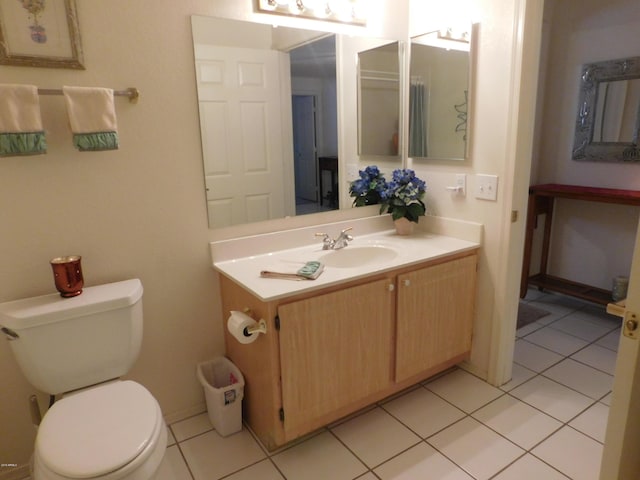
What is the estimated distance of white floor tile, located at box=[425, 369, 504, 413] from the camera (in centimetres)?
212

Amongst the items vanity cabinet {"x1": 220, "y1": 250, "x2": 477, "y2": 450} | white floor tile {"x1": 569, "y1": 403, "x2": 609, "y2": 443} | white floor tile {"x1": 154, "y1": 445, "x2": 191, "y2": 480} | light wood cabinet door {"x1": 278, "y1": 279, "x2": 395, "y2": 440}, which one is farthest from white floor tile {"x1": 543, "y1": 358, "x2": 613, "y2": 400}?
white floor tile {"x1": 154, "y1": 445, "x2": 191, "y2": 480}

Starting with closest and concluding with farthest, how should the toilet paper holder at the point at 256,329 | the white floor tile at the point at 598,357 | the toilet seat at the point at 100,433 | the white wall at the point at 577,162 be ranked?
1. the toilet seat at the point at 100,433
2. the toilet paper holder at the point at 256,329
3. the white floor tile at the point at 598,357
4. the white wall at the point at 577,162

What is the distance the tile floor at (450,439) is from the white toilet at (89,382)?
471mm

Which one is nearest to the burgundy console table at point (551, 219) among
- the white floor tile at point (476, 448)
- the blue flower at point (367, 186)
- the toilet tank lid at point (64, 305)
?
the blue flower at point (367, 186)

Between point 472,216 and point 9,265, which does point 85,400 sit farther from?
point 472,216

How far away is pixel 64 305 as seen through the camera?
1494 mm

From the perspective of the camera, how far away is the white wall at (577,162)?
2.87 m

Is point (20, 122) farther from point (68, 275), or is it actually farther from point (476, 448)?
point (476, 448)

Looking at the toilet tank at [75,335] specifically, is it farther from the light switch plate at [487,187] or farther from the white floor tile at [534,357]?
the white floor tile at [534,357]

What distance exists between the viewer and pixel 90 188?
1.64 meters

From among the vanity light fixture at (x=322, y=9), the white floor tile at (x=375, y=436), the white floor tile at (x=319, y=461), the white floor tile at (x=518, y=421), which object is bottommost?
the white floor tile at (x=319, y=461)

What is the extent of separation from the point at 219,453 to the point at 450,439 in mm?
1015

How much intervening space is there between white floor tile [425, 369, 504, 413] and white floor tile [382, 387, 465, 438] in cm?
5

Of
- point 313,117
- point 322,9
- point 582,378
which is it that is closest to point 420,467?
point 582,378
